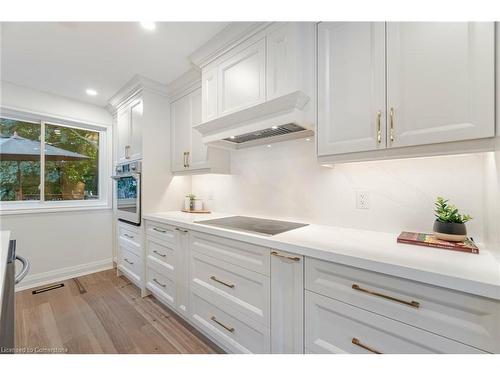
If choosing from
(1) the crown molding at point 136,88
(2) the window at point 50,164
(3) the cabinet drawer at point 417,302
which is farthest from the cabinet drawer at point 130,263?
(3) the cabinet drawer at point 417,302

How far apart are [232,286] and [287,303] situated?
1.35ft

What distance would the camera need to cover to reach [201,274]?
1632mm

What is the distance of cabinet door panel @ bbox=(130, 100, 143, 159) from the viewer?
2.41m

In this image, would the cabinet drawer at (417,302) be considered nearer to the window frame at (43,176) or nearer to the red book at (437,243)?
the red book at (437,243)

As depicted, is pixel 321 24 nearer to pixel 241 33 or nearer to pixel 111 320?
pixel 241 33

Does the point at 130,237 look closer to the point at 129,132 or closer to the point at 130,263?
the point at 130,263

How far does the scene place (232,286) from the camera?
140cm

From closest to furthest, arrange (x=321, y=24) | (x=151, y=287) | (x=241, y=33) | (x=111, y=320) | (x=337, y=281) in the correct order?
1. (x=337, y=281)
2. (x=321, y=24)
3. (x=241, y=33)
4. (x=111, y=320)
5. (x=151, y=287)

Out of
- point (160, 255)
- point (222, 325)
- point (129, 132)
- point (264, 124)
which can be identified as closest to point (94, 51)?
point (129, 132)

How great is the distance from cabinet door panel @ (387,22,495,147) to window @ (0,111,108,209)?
363 centimetres

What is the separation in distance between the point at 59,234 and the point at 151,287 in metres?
1.60

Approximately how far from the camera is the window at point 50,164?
2.52 m

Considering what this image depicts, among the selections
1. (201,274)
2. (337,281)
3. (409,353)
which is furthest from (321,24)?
(201,274)

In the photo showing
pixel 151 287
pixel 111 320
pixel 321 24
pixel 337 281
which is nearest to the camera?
pixel 337 281
